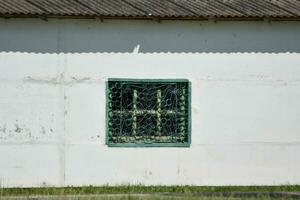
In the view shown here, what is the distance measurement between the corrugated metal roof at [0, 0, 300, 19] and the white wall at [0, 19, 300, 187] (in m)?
0.35

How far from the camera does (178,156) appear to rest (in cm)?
1694

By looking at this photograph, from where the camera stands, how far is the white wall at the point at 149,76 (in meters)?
16.6

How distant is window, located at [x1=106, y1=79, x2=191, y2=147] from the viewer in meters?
16.9

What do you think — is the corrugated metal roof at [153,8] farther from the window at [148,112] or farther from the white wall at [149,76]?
the window at [148,112]

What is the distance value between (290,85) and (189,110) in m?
2.05

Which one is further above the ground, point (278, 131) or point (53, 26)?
point (53, 26)

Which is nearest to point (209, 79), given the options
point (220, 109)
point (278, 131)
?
point (220, 109)

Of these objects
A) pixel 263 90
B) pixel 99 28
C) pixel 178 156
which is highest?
pixel 99 28

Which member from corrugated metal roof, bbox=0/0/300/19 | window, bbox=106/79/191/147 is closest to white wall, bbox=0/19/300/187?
window, bbox=106/79/191/147

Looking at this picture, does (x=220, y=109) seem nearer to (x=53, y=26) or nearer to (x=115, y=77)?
(x=115, y=77)

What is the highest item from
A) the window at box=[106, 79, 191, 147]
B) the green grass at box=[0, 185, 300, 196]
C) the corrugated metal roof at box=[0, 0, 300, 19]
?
the corrugated metal roof at box=[0, 0, 300, 19]

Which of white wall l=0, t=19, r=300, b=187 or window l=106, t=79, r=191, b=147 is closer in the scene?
white wall l=0, t=19, r=300, b=187

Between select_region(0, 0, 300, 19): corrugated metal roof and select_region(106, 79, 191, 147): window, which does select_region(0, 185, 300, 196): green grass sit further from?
select_region(0, 0, 300, 19): corrugated metal roof

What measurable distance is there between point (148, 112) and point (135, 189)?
154 cm
